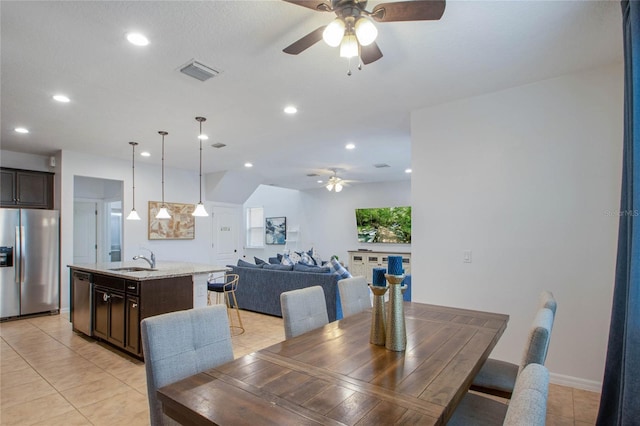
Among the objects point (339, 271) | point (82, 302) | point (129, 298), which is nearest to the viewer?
point (129, 298)

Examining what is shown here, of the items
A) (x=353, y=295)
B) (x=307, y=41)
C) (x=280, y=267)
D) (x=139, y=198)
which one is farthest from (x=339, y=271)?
(x=139, y=198)

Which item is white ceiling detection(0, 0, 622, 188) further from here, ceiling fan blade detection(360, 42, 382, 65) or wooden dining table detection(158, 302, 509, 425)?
wooden dining table detection(158, 302, 509, 425)

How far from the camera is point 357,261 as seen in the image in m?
9.09

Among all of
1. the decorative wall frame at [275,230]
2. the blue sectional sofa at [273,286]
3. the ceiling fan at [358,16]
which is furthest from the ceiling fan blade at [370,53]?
the decorative wall frame at [275,230]

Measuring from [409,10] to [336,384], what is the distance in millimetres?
1756

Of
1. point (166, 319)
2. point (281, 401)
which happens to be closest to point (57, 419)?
point (166, 319)

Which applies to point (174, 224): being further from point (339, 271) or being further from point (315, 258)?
point (339, 271)

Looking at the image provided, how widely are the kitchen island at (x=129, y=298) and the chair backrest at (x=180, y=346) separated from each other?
213 centimetres

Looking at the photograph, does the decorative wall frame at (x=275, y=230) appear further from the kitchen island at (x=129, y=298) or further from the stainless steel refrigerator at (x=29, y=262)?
the kitchen island at (x=129, y=298)

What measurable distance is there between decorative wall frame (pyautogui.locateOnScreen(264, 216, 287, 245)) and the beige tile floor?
626 cm

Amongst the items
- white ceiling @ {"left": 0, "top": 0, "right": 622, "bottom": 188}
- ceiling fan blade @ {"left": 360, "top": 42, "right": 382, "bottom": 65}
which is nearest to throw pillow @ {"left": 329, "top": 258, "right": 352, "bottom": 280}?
white ceiling @ {"left": 0, "top": 0, "right": 622, "bottom": 188}

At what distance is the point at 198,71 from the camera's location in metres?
2.83

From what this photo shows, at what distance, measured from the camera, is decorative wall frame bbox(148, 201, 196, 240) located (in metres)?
6.73

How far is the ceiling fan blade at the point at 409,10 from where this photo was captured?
5.34ft
